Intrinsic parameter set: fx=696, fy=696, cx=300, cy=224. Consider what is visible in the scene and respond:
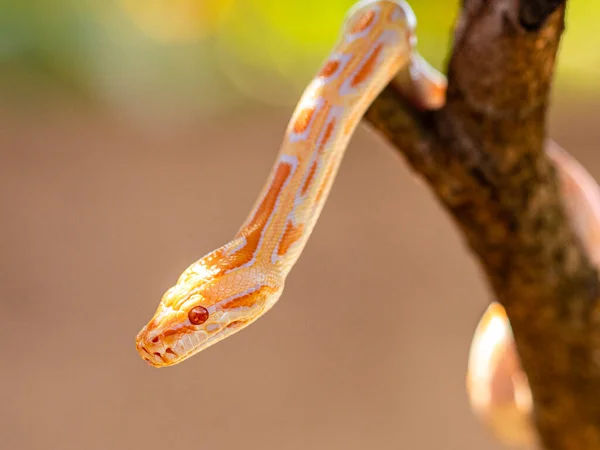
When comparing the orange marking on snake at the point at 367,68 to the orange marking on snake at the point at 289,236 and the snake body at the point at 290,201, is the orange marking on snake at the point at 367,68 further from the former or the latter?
the orange marking on snake at the point at 289,236

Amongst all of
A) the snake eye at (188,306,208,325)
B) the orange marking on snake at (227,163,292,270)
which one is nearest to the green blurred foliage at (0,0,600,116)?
the orange marking on snake at (227,163,292,270)

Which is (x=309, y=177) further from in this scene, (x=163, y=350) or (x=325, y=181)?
(x=163, y=350)

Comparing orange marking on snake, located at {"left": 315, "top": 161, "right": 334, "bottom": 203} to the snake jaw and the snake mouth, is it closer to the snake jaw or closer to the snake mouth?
the snake jaw

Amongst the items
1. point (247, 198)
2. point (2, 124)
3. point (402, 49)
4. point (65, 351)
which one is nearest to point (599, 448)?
point (402, 49)

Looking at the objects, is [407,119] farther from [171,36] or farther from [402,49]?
[171,36]

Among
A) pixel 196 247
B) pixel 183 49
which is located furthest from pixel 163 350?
pixel 183 49

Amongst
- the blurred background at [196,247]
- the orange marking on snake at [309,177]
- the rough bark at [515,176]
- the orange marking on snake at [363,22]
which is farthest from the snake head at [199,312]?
the blurred background at [196,247]
